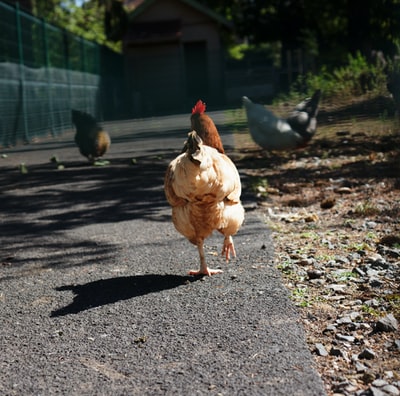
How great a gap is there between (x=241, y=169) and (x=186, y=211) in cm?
561

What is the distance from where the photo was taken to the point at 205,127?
419 cm

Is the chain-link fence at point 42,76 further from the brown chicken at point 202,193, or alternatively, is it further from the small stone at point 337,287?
the small stone at point 337,287

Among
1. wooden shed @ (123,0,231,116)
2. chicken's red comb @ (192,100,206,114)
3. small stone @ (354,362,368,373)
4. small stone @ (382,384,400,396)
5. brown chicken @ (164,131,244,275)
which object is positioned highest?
wooden shed @ (123,0,231,116)

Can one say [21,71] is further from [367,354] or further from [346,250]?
[367,354]

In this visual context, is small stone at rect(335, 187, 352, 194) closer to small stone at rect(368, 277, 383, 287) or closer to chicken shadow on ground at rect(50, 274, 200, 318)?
small stone at rect(368, 277, 383, 287)

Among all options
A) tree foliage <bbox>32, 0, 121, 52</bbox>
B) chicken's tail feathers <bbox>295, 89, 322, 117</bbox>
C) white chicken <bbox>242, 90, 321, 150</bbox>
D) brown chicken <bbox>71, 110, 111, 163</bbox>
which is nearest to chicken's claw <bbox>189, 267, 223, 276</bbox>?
white chicken <bbox>242, 90, 321, 150</bbox>

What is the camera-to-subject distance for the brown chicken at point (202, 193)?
3.61 m

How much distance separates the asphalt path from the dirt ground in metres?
0.14

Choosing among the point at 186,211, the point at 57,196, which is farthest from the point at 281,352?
the point at 57,196

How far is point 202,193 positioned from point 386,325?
53.4 inches

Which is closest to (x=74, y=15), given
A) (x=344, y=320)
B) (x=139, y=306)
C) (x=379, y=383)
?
(x=139, y=306)

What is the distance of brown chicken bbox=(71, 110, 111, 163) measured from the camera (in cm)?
717

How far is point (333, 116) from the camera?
12.1 feet

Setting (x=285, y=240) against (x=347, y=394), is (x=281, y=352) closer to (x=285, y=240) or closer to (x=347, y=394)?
(x=347, y=394)
